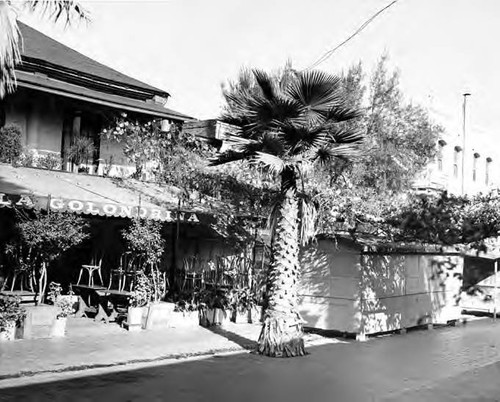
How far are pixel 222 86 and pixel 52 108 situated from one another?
38.9 ft

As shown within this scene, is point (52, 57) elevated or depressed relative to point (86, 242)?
elevated

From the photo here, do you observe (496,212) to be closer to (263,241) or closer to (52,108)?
(263,241)

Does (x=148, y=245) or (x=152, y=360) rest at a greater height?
(x=148, y=245)

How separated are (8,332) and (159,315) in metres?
3.56

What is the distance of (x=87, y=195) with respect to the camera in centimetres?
1412

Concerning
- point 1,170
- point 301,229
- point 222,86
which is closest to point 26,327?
point 1,170

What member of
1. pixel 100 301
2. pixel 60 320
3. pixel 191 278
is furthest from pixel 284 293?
pixel 191 278

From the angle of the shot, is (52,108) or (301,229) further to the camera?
(52,108)

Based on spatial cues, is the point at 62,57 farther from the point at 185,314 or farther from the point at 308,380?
the point at 308,380

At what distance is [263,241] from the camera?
16.6 metres

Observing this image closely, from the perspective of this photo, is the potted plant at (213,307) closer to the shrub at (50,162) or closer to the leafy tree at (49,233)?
the leafy tree at (49,233)

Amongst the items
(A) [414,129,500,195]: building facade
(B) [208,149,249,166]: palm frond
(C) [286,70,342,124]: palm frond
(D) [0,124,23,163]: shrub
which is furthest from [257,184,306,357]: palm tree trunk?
(A) [414,129,500,195]: building facade

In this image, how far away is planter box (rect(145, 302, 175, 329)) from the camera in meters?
13.6

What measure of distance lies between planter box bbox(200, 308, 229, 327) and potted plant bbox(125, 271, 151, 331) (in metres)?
1.47
